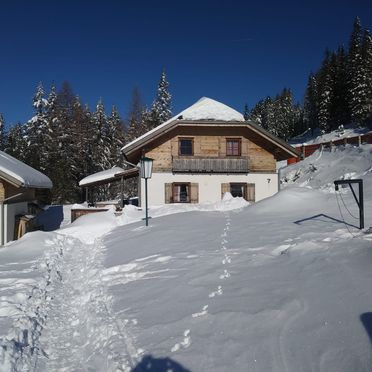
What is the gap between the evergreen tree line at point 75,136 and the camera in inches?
1436

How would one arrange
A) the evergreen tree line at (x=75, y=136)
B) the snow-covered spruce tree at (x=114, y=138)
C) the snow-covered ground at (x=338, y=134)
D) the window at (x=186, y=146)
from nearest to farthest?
the window at (x=186, y=146), the evergreen tree line at (x=75, y=136), the snow-covered spruce tree at (x=114, y=138), the snow-covered ground at (x=338, y=134)

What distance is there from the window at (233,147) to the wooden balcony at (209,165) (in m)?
0.73

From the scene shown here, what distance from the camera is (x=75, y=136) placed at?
41.8 m

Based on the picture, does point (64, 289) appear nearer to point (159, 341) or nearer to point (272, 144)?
point (159, 341)

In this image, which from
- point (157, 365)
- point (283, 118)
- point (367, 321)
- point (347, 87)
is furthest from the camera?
point (283, 118)

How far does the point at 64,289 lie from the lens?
713cm

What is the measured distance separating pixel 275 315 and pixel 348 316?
0.86m

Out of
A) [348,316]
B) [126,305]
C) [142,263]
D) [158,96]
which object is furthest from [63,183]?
[348,316]

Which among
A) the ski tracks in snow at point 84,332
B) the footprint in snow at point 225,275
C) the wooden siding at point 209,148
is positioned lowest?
the ski tracks in snow at point 84,332

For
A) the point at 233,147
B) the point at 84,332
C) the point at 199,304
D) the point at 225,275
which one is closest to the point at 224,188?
the point at 233,147

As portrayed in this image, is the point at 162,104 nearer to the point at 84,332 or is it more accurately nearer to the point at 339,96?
the point at 339,96

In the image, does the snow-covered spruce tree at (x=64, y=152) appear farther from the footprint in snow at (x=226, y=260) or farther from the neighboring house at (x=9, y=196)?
the footprint in snow at (x=226, y=260)

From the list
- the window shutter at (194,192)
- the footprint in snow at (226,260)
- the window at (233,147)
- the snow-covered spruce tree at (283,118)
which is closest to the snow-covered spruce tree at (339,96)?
the snow-covered spruce tree at (283,118)

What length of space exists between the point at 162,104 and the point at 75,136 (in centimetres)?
1256
